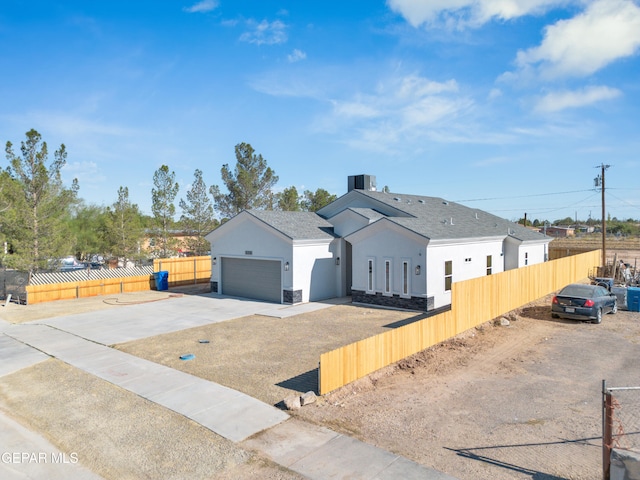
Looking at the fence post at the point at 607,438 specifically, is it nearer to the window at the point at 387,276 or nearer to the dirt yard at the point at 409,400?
the dirt yard at the point at 409,400

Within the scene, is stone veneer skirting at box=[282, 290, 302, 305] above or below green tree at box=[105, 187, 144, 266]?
below

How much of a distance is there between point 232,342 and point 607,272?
90.0 ft

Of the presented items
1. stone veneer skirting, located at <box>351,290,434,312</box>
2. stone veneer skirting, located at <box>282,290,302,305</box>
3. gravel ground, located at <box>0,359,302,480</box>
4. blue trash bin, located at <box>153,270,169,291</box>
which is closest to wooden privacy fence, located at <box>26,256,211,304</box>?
blue trash bin, located at <box>153,270,169,291</box>

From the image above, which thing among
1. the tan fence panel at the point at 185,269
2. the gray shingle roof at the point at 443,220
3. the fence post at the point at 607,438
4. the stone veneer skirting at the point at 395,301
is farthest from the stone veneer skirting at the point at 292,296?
the fence post at the point at 607,438

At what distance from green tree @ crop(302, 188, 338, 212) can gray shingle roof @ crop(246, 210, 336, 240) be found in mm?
21997

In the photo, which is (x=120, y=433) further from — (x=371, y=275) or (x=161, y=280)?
(x=161, y=280)

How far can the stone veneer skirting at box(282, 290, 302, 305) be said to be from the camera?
21.2m

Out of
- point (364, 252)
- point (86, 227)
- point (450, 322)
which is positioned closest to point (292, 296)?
point (364, 252)

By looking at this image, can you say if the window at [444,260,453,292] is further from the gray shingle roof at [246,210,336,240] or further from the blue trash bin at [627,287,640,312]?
the blue trash bin at [627,287,640,312]

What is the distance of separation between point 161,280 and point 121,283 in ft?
7.79

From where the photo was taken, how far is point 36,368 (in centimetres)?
1197

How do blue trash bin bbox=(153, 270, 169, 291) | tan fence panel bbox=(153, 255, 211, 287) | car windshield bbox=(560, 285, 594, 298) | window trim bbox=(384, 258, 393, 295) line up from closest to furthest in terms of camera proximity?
car windshield bbox=(560, 285, 594, 298) → window trim bbox=(384, 258, 393, 295) → blue trash bin bbox=(153, 270, 169, 291) → tan fence panel bbox=(153, 255, 211, 287)

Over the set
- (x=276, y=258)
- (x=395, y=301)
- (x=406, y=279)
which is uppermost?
(x=276, y=258)

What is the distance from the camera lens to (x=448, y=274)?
789 inches
